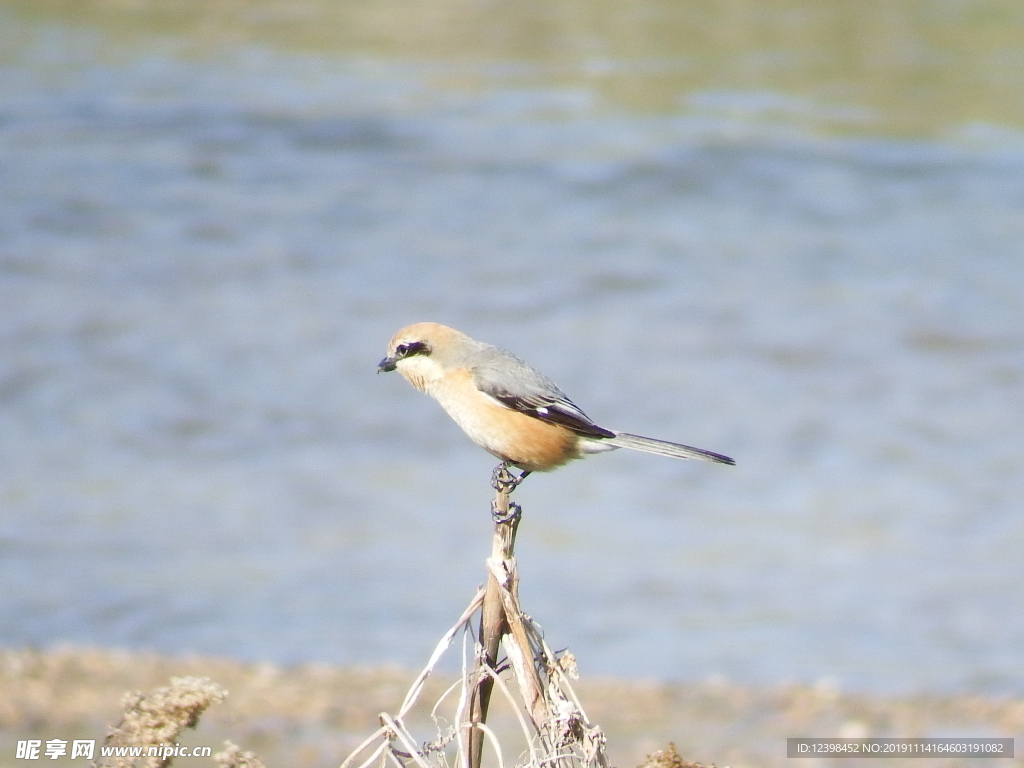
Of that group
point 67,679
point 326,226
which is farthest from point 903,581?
point 326,226

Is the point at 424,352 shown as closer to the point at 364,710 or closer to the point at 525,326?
the point at 364,710

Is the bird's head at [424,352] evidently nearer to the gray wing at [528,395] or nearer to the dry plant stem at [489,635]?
the gray wing at [528,395]

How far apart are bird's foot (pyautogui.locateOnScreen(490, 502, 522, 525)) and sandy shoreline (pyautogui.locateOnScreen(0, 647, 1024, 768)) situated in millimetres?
2730

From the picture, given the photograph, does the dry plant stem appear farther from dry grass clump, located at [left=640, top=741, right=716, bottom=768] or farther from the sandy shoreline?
the sandy shoreline

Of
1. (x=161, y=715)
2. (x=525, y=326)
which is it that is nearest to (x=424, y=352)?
(x=161, y=715)

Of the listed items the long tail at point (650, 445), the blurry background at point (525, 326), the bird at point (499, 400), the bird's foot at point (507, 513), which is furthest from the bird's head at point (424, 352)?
the blurry background at point (525, 326)

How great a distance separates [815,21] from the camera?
28359 millimetres

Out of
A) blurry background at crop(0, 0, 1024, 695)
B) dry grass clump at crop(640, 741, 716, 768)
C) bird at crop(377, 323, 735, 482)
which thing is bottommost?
dry grass clump at crop(640, 741, 716, 768)

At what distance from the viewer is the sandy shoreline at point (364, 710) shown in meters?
6.38

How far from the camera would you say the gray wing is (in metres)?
4.61

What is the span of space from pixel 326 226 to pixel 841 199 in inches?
282

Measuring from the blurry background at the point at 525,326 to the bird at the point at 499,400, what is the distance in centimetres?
345

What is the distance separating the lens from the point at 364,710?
6785 mm

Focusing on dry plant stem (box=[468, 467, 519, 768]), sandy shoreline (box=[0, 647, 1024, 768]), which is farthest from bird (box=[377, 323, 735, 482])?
sandy shoreline (box=[0, 647, 1024, 768])
